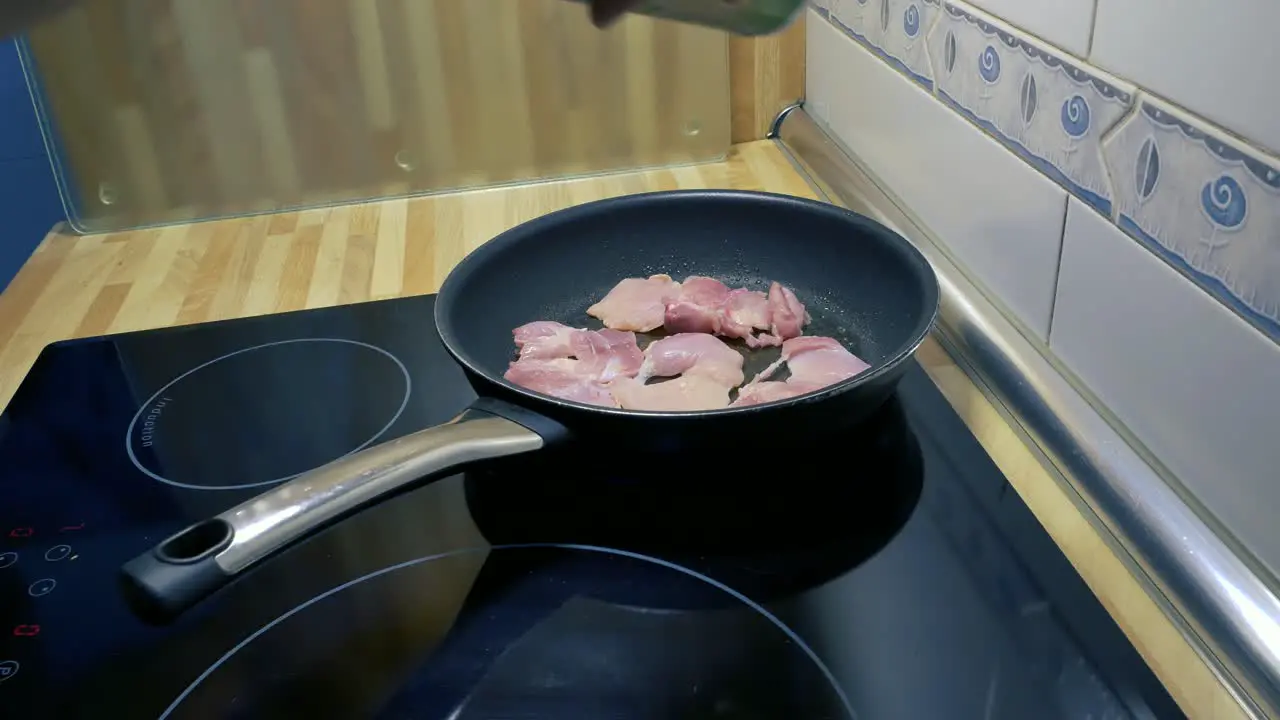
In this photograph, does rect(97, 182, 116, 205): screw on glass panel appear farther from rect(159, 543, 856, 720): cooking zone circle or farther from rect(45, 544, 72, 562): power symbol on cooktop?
rect(159, 543, 856, 720): cooking zone circle

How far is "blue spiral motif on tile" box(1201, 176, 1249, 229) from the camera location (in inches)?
18.6

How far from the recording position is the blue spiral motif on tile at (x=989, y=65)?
2.22 ft

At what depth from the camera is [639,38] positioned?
1.00m

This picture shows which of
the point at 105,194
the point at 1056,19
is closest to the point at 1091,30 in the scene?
the point at 1056,19

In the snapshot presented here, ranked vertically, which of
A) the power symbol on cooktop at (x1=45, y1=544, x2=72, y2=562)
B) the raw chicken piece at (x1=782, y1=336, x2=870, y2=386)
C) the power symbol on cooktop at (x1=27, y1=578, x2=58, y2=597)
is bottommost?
the power symbol on cooktop at (x1=45, y1=544, x2=72, y2=562)

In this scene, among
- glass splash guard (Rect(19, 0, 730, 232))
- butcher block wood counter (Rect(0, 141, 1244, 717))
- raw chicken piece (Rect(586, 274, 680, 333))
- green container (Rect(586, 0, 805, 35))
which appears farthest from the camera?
glass splash guard (Rect(19, 0, 730, 232))

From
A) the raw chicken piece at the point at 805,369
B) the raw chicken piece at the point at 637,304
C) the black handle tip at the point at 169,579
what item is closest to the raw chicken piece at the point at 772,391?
the raw chicken piece at the point at 805,369

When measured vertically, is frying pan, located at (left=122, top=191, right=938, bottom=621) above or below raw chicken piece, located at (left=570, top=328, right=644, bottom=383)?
above

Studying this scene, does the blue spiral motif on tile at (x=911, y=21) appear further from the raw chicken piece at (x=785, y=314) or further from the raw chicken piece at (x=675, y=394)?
the raw chicken piece at (x=675, y=394)

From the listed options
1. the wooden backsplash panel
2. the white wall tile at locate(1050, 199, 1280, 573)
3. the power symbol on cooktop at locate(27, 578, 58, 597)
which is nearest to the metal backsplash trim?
the white wall tile at locate(1050, 199, 1280, 573)

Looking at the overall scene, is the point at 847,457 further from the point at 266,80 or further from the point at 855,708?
the point at 266,80

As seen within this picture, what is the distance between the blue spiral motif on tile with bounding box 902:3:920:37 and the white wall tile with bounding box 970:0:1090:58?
0.42 feet

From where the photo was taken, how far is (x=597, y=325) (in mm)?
753

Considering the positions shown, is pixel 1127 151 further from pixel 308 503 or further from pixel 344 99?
pixel 344 99
